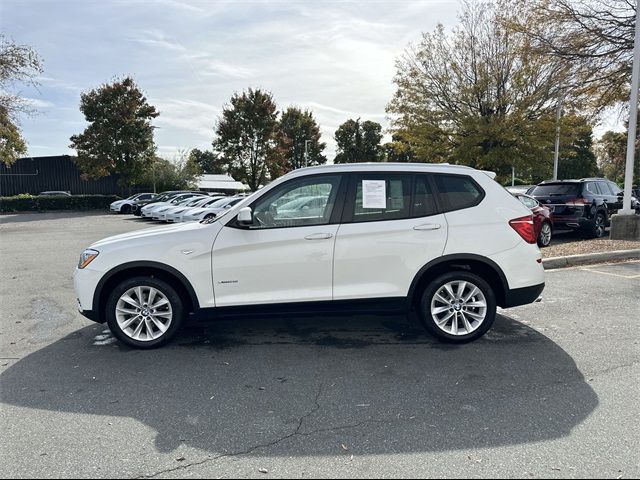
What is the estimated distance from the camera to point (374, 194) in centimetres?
463

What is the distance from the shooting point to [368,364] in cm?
423

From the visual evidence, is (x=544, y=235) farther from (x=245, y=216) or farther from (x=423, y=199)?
(x=245, y=216)

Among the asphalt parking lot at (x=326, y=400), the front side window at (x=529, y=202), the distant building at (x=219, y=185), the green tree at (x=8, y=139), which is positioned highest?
the green tree at (x=8, y=139)

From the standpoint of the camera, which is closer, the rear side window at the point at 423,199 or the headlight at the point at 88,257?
the headlight at the point at 88,257

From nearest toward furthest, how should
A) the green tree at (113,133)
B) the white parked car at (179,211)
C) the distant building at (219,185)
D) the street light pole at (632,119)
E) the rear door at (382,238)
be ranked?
the rear door at (382,238), the street light pole at (632,119), the white parked car at (179,211), the green tree at (113,133), the distant building at (219,185)

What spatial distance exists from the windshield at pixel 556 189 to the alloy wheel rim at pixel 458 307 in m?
9.26

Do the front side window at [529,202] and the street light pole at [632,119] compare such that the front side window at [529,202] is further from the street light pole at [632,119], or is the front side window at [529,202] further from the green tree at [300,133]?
the green tree at [300,133]

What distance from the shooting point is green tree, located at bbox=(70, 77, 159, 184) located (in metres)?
37.5

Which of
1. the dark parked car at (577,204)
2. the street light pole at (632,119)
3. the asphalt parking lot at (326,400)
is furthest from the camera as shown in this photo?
the dark parked car at (577,204)

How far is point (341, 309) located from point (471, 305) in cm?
136

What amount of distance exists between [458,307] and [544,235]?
808 centimetres

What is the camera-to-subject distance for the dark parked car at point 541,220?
11.2 meters

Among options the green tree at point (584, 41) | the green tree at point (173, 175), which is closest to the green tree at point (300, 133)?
the green tree at point (173, 175)

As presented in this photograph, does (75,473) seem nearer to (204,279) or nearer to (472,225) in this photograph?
(204,279)
